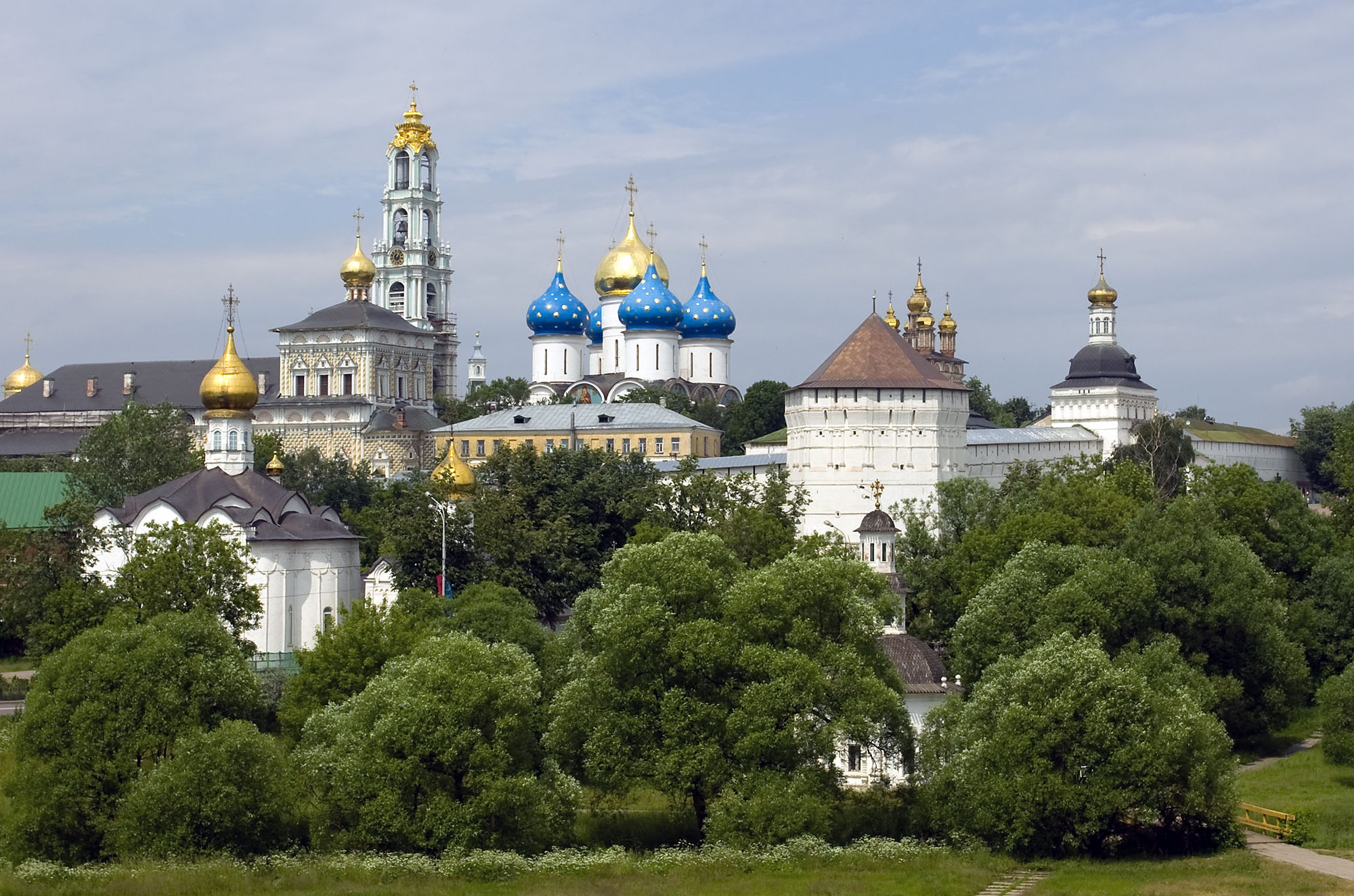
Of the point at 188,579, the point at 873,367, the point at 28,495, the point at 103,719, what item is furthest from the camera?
the point at 28,495

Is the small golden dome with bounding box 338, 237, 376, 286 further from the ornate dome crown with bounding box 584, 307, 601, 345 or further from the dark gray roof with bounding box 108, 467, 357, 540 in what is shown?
the dark gray roof with bounding box 108, 467, 357, 540

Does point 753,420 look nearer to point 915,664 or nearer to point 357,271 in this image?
point 357,271

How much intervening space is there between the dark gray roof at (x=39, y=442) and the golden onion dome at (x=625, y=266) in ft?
74.5

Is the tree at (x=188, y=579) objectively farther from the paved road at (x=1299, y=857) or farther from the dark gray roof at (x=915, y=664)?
the paved road at (x=1299, y=857)

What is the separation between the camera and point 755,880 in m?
24.4

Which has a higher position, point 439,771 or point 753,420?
point 753,420

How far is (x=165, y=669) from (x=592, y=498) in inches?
778

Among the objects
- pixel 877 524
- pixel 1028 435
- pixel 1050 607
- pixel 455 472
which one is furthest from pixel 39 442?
pixel 1050 607

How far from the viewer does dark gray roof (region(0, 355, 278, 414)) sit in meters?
86.5

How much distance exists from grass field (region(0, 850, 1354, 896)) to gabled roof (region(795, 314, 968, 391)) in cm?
2567

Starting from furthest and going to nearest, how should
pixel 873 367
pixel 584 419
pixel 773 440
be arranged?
pixel 584 419 < pixel 773 440 < pixel 873 367

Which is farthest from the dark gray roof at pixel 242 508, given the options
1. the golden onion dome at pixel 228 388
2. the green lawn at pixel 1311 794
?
the green lawn at pixel 1311 794

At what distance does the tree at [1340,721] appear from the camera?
1231 inches

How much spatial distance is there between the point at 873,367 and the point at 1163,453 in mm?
16665
